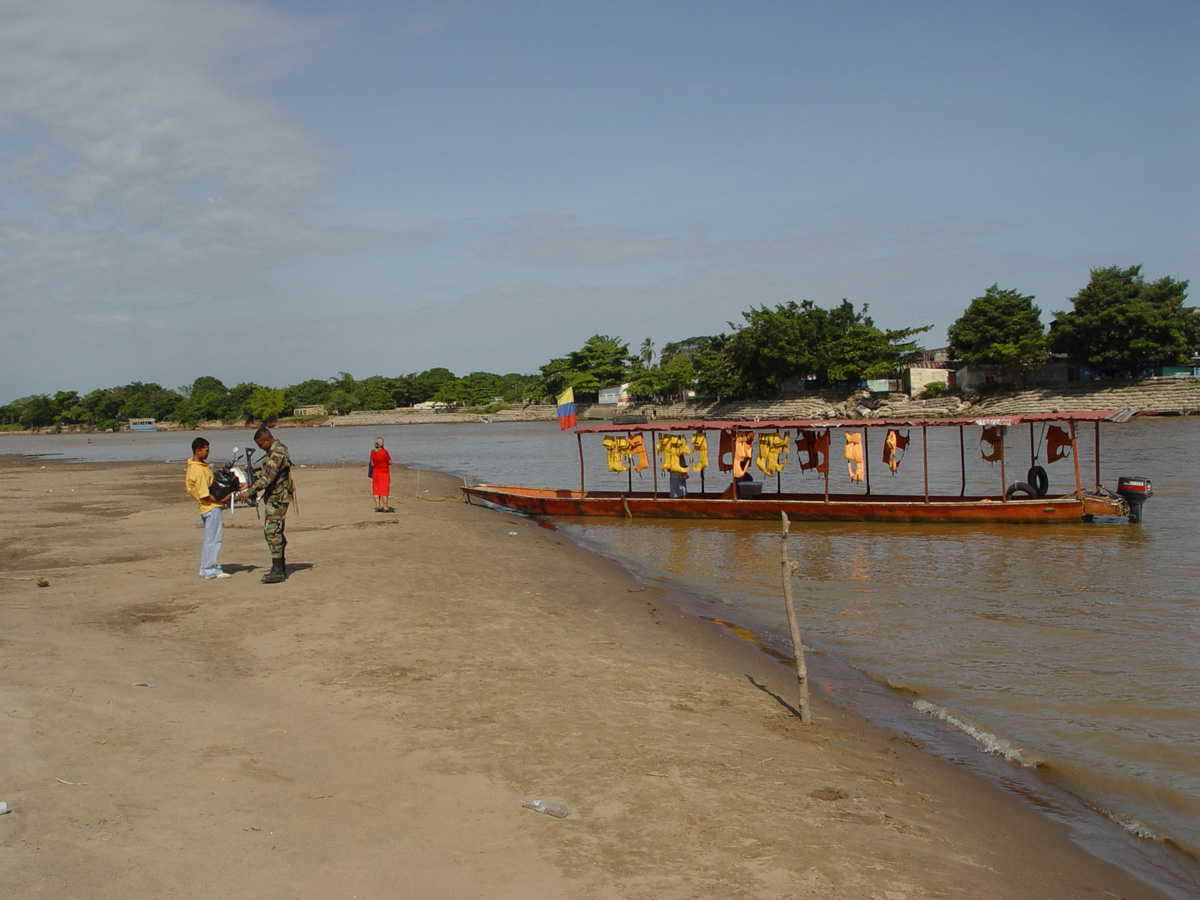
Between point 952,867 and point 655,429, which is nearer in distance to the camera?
point 952,867

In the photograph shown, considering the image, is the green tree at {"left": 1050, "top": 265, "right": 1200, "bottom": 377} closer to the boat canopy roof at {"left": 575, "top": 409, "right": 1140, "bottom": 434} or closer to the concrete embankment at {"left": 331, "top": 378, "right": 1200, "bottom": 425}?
the concrete embankment at {"left": 331, "top": 378, "right": 1200, "bottom": 425}

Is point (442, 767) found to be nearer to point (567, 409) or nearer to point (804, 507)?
point (567, 409)

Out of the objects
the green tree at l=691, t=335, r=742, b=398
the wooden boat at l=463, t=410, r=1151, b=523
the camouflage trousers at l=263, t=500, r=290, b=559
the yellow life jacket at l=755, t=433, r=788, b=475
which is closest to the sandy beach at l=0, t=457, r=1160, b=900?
the camouflage trousers at l=263, t=500, r=290, b=559

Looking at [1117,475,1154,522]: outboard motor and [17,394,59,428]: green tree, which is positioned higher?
[17,394,59,428]: green tree

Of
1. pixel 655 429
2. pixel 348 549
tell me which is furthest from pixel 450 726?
pixel 655 429

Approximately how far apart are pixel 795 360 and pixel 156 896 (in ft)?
207

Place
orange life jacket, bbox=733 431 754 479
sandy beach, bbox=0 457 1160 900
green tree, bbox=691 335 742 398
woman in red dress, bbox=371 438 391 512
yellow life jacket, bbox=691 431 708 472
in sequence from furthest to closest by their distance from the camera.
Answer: green tree, bbox=691 335 742 398 → yellow life jacket, bbox=691 431 708 472 → orange life jacket, bbox=733 431 754 479 → woman in red dress, bbox=371 438 391 512 → sandy beach, bbox=0 457 1160 900

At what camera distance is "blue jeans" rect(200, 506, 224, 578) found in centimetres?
958

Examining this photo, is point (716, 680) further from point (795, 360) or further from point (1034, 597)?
point (795, 360)

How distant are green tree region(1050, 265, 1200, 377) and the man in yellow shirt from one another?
179 ft

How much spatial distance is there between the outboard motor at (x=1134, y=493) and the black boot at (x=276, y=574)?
1670 centimetres

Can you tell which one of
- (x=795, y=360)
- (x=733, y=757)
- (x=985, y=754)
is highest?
(x=795, y=360)

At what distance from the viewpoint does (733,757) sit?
5277mm

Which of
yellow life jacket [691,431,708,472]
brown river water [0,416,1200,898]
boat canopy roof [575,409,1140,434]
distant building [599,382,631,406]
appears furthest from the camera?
distant building [599,382,631,406]
